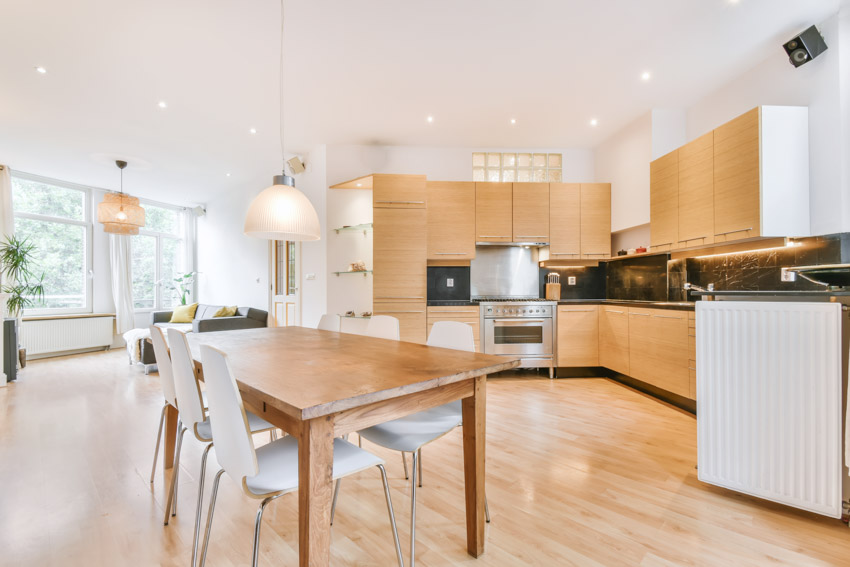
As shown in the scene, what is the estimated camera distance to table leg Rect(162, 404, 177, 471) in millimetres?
2020

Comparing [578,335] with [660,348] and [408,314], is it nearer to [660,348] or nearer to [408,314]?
[660,348]

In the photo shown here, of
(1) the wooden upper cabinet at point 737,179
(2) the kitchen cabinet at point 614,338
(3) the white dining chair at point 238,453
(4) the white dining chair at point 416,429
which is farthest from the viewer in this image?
(2) the kitchen cabinet at point 614,338

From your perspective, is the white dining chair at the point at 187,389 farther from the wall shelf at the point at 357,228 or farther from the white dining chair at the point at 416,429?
the wall shelf at the point at 357,228

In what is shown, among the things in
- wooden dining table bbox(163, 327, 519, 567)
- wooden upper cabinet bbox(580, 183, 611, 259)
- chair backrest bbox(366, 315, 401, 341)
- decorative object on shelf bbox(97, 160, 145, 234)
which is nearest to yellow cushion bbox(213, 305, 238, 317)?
decorative object on shelf bbox(97, 160, 145, 234)

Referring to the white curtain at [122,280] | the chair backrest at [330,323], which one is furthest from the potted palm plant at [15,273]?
the chair backrest at [330,323]

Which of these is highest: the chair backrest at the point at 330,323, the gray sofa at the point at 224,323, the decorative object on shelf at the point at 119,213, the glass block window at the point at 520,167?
the glass block window at the point at 520,167

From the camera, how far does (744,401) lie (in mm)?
1746

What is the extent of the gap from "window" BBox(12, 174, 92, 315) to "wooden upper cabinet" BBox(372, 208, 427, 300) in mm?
5552

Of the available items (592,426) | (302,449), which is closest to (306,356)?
(302,449)

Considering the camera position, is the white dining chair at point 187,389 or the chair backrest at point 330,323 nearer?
the white dining chair at point 187,389

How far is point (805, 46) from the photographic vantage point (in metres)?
2.53

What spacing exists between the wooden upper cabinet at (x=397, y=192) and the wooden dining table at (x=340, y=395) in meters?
2.55

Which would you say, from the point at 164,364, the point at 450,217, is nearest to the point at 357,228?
the point at 450,217

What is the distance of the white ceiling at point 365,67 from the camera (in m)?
2.40
